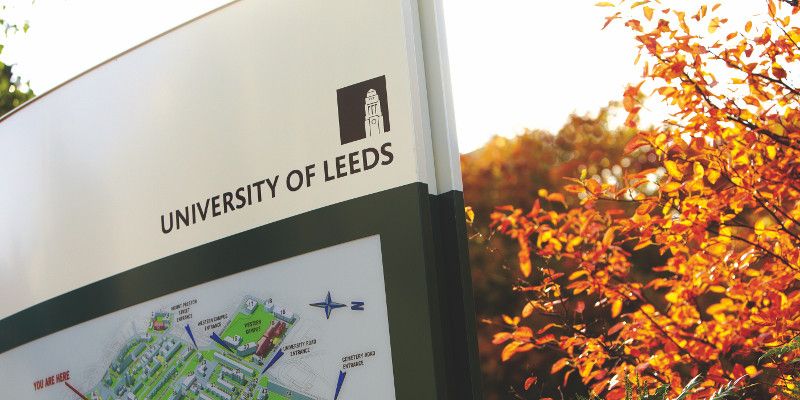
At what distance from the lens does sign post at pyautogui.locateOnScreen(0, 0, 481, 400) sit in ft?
7.84

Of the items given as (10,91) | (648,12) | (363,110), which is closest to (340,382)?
(363,110)

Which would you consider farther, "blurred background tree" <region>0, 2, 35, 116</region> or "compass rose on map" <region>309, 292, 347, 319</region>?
"blurred background tree" <region>0, 2, 35, 116</region>

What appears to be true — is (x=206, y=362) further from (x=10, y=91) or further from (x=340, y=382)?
(x=10, y=91)

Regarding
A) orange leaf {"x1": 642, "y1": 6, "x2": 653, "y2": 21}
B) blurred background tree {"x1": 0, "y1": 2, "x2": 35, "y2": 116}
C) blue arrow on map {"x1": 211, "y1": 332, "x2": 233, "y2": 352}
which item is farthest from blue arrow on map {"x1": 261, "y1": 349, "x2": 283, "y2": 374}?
blurred background tree {"x1": 0, "y1": 2, "x2": 35, "y2": 116}

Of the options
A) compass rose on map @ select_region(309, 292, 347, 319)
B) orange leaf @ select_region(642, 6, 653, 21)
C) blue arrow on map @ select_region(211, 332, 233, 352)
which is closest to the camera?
compass rose on map @ select_region(309, 292, 347, 319)

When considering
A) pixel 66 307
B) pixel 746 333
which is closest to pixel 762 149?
pixel 746 333

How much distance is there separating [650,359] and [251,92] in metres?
2.05

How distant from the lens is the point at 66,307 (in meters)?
3.39

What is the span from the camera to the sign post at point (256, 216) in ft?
7.84

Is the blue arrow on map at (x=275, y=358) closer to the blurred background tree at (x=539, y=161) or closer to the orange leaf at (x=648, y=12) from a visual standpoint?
the orange leaf at (x=648, y=12)

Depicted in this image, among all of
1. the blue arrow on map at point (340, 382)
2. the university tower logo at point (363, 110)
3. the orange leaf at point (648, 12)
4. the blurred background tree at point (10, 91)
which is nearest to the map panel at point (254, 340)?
the blue arrow on map at point (340, 382)

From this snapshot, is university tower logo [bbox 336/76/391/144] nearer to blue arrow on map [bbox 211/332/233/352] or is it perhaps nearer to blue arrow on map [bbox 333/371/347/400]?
blue arrow on map [bbox 333/371/347/400]

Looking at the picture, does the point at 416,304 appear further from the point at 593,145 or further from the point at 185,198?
the point at 593,145

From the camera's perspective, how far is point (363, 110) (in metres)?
2.48
